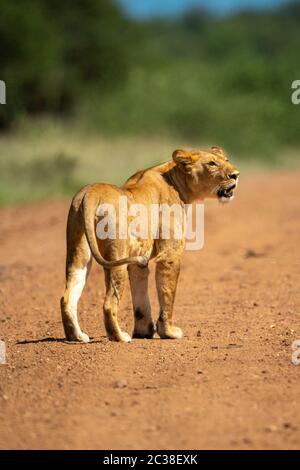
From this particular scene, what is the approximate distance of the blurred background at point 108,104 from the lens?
18.5 meters

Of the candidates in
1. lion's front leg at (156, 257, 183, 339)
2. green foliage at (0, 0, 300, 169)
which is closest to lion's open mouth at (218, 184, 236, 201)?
lion's front leg at (156, 257, 183, 339)

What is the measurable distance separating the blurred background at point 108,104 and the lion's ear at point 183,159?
9270mm

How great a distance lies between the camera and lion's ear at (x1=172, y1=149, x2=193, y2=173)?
685cm

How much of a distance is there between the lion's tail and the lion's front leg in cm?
57

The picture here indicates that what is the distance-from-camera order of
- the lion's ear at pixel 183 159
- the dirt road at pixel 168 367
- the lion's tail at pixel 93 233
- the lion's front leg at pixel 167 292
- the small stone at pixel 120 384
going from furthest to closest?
the lion's ear at pixel 183 159 → the lion's front leg at pixel 167 292 → the lion's tail at pixel 93 233 → the small stone at pixel 120 384 → the dirt road at pixel 168 367

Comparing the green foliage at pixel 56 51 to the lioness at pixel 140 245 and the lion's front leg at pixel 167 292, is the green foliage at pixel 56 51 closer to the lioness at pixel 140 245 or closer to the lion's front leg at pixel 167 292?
the lioness at pixel 140 245

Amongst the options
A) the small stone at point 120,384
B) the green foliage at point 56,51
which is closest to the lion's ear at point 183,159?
the small stone at point 120,384

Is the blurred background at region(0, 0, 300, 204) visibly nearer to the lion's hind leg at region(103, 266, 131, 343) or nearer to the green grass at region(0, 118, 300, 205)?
the green grass at region(0, 118, 300, 205)

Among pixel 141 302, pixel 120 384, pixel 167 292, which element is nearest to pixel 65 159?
pixel 141 302

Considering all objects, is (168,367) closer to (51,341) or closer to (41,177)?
(51,341)

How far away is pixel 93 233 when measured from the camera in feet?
19.6

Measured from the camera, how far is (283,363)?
18.8 feet

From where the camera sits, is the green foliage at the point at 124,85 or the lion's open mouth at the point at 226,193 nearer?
the lion's open mouth at the point at 226,193

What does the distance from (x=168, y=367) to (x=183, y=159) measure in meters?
1.72
